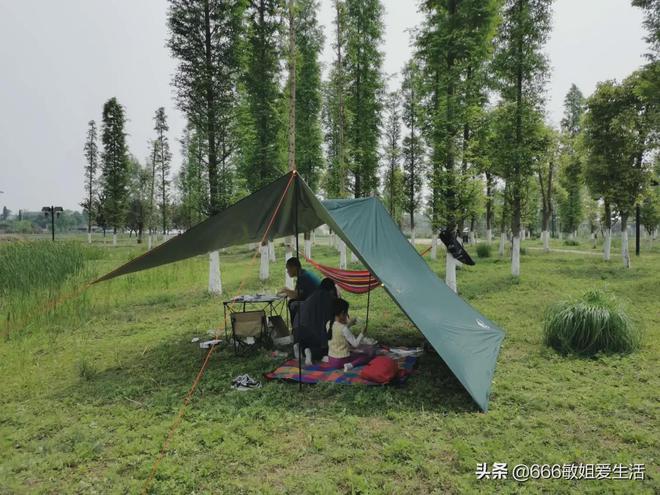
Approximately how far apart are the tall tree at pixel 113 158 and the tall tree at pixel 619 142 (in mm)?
27353

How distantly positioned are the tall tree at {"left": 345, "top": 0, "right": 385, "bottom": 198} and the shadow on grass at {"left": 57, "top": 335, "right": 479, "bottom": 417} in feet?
34.3

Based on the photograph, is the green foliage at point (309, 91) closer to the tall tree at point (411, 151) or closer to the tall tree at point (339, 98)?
the tall tree at point (339, 98)

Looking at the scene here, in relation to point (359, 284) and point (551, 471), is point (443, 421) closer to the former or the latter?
point (551, 471)

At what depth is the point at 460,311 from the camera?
17.7 feet

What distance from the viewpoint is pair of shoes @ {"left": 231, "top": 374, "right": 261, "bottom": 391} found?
14.6 feet

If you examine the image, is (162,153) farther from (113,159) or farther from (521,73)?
(521,73)

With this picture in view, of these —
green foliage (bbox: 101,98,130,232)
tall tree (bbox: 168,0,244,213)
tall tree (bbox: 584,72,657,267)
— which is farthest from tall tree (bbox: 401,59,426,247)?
green foliage (bbox: 101,98,130,232)

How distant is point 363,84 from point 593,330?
11728 millimetres

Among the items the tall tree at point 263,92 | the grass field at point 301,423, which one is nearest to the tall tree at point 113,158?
the tall tree at point 263,92

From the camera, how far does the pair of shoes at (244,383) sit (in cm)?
446

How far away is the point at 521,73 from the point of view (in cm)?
1105

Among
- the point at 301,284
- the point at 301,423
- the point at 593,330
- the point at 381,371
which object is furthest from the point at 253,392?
the point at 593,330

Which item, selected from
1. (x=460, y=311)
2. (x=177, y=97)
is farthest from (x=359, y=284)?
(x=177, y=97)

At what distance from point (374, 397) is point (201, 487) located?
1.96 m
